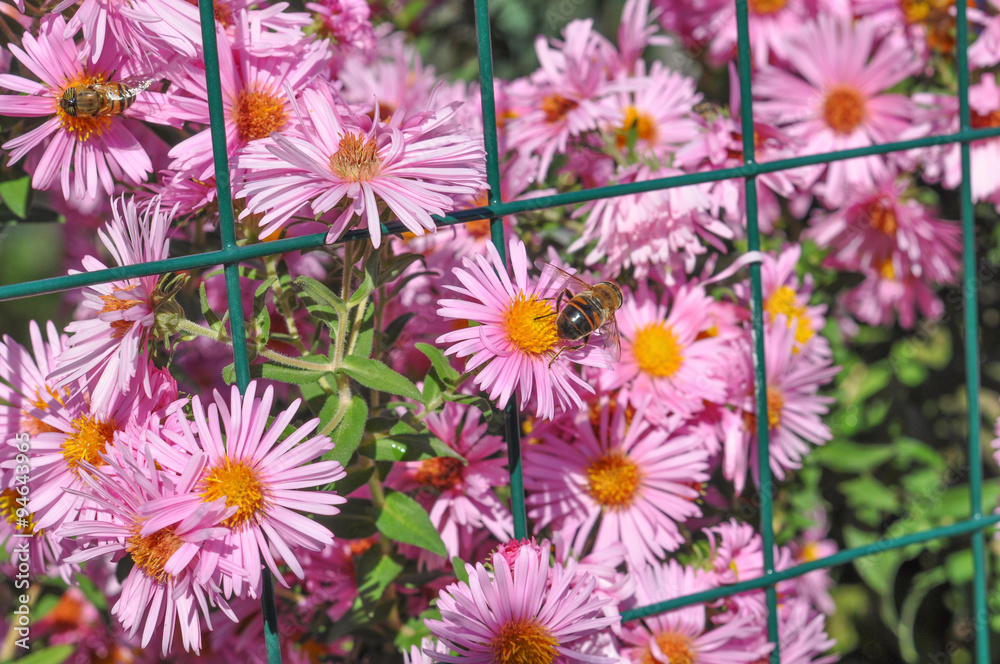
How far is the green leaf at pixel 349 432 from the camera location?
61 centimetres

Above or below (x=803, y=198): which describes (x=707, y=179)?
below

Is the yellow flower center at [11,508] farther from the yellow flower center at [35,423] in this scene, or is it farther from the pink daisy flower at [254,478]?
the pink daisy flower at [254,478]

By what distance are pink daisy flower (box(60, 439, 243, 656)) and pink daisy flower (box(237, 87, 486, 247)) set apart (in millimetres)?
198

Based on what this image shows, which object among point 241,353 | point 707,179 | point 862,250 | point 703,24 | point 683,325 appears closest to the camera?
point 241,353

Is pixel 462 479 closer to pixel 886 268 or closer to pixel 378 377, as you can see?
pixel 378 377

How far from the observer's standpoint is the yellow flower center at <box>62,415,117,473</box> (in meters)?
0.63

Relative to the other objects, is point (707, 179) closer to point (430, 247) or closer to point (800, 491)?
point (430, 247)

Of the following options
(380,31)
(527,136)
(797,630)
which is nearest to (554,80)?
(527,136)

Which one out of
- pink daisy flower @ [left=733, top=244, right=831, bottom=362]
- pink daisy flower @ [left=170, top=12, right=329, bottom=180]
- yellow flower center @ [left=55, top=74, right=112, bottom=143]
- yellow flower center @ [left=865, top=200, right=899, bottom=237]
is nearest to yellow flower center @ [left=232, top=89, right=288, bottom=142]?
pink daisy flower @ [left=170, top=12, right=329, bottom=180]

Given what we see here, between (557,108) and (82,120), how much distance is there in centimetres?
54

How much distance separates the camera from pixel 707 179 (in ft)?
2.48

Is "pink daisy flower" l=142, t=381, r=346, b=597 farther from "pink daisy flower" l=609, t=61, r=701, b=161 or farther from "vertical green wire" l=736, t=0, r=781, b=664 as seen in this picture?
"pink daisy flower" l=609, t=61, r=701, b=161

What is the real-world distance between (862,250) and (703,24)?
461mm

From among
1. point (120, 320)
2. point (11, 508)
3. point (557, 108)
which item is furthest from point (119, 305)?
point (557, 108)
